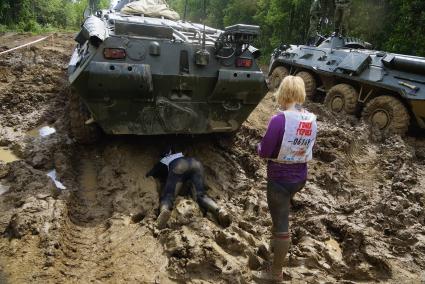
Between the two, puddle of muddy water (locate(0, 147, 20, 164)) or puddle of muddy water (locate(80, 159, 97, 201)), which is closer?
puddle of muddy water (locate(80, 159, 97, 201))

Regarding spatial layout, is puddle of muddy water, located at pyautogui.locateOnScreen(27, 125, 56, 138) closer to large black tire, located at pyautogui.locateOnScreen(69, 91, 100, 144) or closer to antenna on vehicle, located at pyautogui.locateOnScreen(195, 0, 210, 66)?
large black tire, located at pyautogui.locateOnScreen(69, 91, 100, 144)

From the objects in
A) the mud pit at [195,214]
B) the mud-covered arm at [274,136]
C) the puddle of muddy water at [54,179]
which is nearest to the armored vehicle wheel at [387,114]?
the mud pit at [195,214]

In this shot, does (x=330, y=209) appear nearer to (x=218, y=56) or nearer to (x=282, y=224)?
(x=282, y=224)

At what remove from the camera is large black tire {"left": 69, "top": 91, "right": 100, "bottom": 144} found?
5246mm

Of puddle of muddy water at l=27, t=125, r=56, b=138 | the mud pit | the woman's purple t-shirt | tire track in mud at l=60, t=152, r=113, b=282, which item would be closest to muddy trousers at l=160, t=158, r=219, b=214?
the mud pit

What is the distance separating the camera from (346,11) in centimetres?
1369

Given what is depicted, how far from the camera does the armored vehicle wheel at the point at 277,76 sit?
37.8 feet

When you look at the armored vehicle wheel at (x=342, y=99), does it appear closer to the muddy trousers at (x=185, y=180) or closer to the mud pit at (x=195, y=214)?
the mud pit at (x=195, y=214)

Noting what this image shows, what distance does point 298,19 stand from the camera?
22500 mm

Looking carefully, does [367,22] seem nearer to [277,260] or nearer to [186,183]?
[186,183]

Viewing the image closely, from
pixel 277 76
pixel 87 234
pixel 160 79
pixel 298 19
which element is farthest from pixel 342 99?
pixel 298 19

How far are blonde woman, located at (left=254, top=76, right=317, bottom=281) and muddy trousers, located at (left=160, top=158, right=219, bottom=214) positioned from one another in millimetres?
917

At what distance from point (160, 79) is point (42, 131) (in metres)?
2.59

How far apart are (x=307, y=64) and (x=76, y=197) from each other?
7.32 meters
